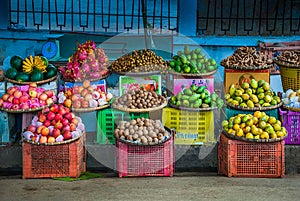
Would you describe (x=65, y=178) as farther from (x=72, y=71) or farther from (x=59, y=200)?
(x=72, y=71)

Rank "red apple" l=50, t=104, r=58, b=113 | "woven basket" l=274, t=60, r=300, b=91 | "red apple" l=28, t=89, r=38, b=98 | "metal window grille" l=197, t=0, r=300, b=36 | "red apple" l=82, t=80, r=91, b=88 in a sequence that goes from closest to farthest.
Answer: "red apple" l=50, t=104, r=58, b=113 → "red apple" l=28, t=89, r=38, b=98 → "red apple" l=82, t=80, r=91, b=88 → "woven basket" l=274, t=60, r=300, b=91 → "metal window grille" l=197, t=0, r=300, b=36

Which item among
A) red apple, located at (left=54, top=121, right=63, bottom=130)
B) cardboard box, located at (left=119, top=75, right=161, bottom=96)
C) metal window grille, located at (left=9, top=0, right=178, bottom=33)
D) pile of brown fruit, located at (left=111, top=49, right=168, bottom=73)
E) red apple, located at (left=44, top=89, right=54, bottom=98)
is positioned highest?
metal window grille, located at (left=9, top=0, right=178, bottom=33)

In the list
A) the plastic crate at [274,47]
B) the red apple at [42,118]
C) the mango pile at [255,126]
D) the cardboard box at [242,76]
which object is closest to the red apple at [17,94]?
the red apple at [42,118]

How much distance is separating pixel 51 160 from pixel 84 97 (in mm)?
1064

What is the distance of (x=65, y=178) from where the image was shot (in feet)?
26.8

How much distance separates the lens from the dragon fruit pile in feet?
29.4

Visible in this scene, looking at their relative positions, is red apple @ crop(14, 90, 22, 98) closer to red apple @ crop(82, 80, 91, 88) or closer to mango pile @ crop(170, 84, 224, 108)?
red apple @ crop(82, 80, 91, 88)

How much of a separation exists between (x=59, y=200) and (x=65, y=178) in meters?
0.68

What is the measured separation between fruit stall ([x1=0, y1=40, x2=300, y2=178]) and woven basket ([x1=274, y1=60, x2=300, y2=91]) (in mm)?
16

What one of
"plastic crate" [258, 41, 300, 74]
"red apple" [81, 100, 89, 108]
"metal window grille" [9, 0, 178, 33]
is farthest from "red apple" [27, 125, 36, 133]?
"plastic crate" [258, 41, 300, 74]

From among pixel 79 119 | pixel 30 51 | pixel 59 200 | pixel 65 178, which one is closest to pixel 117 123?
pixel 79 119

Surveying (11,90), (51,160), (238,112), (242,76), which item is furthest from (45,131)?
(242,76)

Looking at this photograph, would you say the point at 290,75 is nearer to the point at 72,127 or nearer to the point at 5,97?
the point at 72,127

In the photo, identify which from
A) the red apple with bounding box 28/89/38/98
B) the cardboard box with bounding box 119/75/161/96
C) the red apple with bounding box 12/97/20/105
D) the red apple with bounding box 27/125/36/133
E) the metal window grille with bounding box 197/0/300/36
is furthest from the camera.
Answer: the metal window grille with bounding box 197/0/300/36
